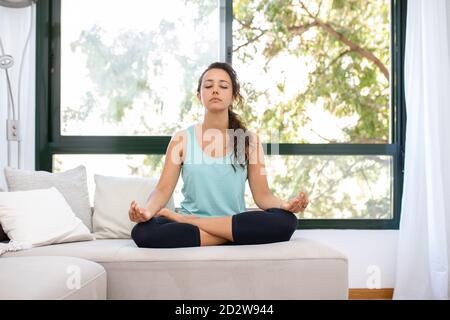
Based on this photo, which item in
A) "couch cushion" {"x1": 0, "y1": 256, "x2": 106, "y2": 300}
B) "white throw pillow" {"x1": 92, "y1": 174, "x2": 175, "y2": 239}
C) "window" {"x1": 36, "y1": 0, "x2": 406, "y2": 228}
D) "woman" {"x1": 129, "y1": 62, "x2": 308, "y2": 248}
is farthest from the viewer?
"window" {"x1": 36, "y1": 0, "x2": 406, "y2": 228}

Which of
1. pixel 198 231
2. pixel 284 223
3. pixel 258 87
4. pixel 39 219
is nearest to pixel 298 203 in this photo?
pixel 284 223

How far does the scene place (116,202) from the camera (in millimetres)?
3207

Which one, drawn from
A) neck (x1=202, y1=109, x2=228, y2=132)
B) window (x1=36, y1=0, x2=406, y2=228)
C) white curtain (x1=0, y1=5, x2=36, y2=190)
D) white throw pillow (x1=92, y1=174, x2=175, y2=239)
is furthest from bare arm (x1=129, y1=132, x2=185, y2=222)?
white curtain (x1=0, y1=5, x2=36, y2=190)

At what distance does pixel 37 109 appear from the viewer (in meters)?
3.76

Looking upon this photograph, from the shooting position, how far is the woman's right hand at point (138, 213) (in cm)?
241

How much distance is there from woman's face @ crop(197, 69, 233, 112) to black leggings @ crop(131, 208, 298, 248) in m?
0.66

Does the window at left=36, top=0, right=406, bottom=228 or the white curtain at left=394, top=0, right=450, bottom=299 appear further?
the window at left=36, top=0, right=406, bottom=228

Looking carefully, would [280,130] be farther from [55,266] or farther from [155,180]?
[55,266]

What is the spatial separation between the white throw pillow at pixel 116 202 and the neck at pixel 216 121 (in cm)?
49

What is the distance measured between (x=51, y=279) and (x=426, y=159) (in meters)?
2.48

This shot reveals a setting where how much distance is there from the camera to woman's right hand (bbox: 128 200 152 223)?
2.41 m

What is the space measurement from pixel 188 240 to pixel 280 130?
157 cm

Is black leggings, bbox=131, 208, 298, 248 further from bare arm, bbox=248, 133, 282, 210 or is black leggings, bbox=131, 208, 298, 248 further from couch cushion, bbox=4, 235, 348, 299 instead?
bare arm, bbox=248, 133, 282, 210
